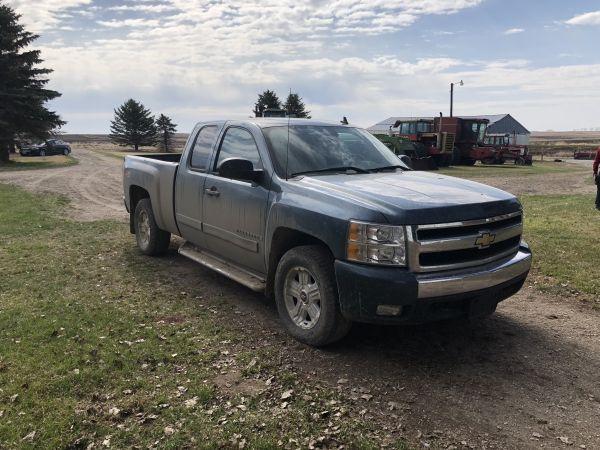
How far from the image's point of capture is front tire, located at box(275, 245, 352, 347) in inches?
159

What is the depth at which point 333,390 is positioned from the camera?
366 centimetres

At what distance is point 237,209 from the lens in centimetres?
505

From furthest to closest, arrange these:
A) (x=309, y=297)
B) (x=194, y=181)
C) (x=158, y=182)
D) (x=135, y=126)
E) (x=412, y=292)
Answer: (x=135, y=126), (x=158, y=182), (x=194, y=181), (x=309, y=297), (x=412, y=292)

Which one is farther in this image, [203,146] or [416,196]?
[203,146]

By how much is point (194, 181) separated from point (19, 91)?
89.8 ft

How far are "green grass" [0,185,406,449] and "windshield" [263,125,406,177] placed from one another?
1650 mm

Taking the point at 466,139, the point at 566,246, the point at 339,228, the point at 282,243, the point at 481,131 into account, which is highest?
the point at 481,131

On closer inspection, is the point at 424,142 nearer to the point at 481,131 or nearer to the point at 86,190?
the point at 481,131

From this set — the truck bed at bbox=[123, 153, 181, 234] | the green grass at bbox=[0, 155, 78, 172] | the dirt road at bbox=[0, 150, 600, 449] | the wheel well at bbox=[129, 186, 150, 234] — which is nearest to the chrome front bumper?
the dirt road at bbox=[0, 150, 600, 449]

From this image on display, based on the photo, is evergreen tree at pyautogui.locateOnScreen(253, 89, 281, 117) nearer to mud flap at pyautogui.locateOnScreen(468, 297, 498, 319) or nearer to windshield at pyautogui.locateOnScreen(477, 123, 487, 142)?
windshield at pyautogui.locateOnScreen(477, 123, 487, 142)

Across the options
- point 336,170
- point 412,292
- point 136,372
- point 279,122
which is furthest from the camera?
point 279,122

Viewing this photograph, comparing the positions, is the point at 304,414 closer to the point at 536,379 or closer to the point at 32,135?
the point at 536,379

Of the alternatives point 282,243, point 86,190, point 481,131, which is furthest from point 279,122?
point 481,131

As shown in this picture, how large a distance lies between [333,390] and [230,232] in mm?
2096
